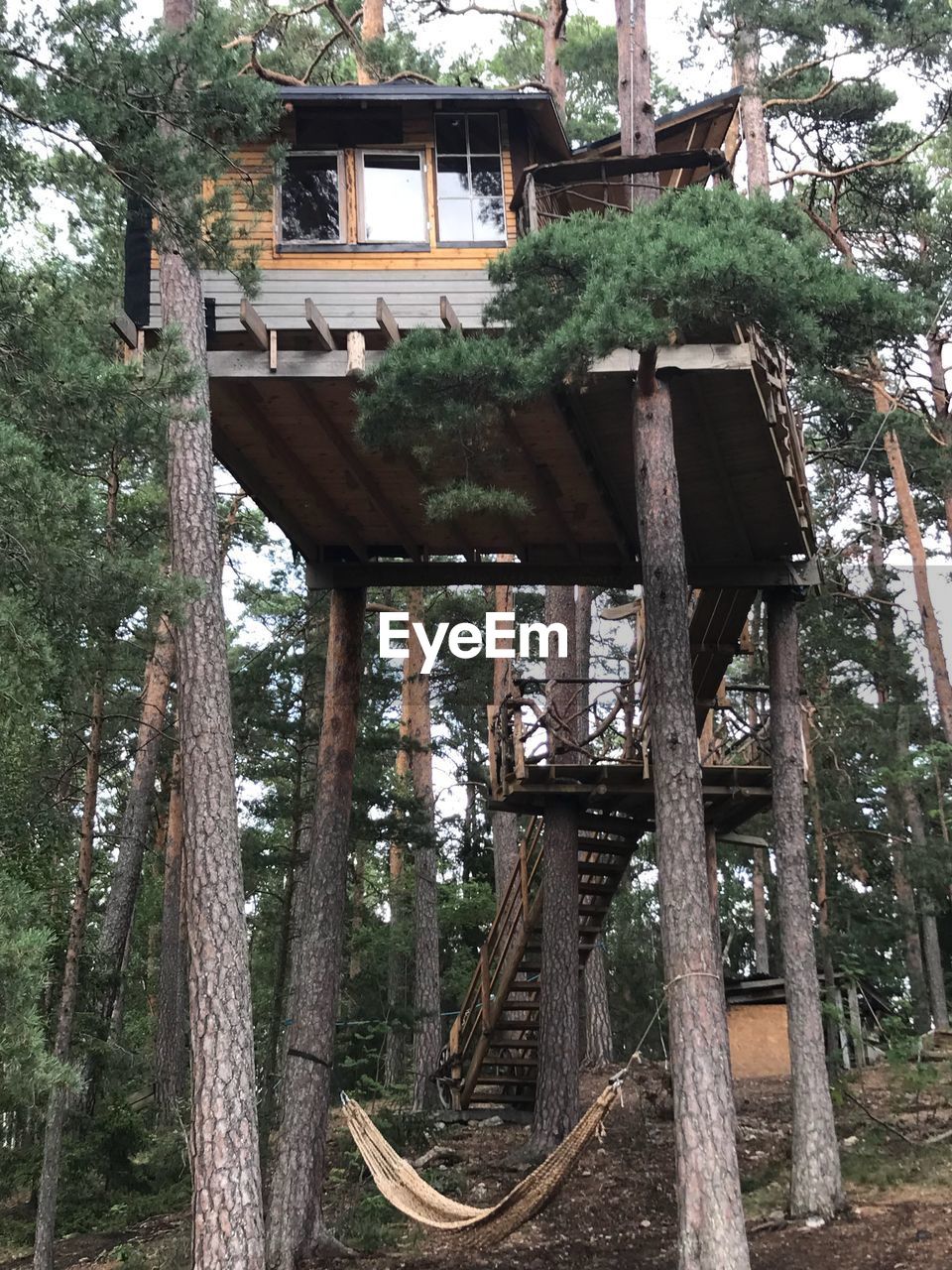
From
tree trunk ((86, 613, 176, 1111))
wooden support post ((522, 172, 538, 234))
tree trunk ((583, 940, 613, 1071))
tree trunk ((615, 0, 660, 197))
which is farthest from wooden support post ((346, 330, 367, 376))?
tree trunk ((583, 940, 613, 1071))

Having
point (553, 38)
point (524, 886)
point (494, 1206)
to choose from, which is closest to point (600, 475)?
point (524, 886)

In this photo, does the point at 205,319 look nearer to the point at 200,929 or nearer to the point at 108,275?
the point at 200,929

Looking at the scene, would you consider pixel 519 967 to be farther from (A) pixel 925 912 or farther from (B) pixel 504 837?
(A) pixel 925 912

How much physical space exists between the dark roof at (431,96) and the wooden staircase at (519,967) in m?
6.38

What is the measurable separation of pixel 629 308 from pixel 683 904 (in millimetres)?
3579

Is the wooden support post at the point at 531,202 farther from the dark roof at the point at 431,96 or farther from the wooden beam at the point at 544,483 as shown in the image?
the wooden beam at the point at 544,483

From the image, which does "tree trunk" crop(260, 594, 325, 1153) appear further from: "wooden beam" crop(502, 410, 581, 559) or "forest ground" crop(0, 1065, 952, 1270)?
"wooden beam" crop(502, 410, 581, 559)

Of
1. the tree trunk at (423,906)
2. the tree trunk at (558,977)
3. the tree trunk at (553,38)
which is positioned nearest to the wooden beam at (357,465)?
the tree trunk at (558,977)

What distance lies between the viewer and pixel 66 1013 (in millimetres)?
9422

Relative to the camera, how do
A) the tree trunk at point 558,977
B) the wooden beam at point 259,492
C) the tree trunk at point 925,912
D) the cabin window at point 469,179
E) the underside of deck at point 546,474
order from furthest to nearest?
the tree trunk at point 925,912 → the tree trunk at point 558,977 → the cabin window at point 469,179 → the wooden beam at point 259,492 → the underside of deck at point 546,474

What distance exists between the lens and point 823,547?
16344 mm

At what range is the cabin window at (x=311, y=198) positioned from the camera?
9.97 metres

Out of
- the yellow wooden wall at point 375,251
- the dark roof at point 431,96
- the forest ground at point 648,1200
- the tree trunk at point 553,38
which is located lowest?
the forest ground at point 648,1200

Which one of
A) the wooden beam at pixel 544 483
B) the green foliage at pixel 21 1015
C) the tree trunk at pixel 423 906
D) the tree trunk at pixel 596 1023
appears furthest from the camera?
the tree trunk at pixel 596 1023
